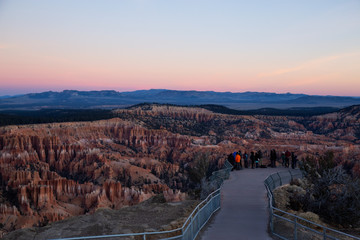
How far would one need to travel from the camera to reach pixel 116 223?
13.2 metres

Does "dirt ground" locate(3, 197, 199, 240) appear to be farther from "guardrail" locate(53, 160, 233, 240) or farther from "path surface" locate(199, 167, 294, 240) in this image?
"path surface" locate(199, 167, 294, 240)

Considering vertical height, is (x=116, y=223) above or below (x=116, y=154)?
above

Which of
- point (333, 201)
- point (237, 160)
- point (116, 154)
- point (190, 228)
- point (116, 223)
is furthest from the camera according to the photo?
point (116, 154)

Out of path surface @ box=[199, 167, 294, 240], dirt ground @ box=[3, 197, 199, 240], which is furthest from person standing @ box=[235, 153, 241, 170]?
dirt ground @ box=[3, 197, 199, 240]

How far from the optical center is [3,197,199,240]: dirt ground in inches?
472

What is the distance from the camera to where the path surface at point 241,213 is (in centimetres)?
1126

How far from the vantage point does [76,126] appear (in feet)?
205

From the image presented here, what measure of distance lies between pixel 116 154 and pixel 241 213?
1758 inches

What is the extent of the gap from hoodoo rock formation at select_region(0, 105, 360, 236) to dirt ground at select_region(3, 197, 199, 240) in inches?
264

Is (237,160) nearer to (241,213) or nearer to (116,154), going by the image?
(241,213)

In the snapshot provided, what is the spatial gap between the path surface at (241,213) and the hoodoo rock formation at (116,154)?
5503 millimetres

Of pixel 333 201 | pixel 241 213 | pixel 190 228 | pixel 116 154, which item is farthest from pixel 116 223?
pixel 116 154

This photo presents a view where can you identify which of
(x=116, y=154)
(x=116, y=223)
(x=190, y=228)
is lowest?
(x=116, y=154)

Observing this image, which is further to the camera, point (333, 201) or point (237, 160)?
point (237, 160)
